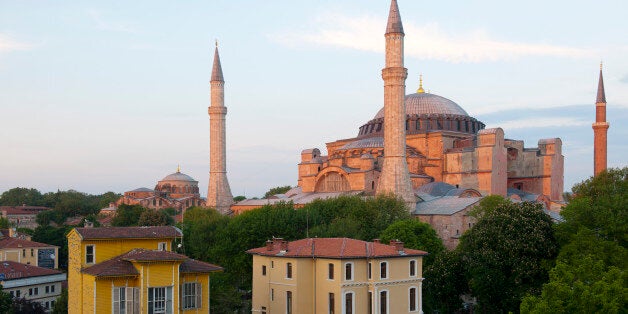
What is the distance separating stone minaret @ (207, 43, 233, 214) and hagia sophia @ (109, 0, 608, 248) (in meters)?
0.08

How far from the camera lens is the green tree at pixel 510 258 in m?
30.0

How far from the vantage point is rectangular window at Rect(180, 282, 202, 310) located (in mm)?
23159

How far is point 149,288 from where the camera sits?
2164 cm

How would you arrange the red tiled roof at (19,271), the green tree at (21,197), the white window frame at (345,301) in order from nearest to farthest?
the white window frame at (345,301) → the red tiled roof at (19,271) → the green tree at (21,197)

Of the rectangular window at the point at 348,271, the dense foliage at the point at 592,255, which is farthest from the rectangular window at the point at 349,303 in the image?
the dense foliage at the point at 592,255

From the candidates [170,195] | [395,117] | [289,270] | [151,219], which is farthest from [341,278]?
[170,195]

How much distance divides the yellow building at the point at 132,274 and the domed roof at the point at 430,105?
4061cm

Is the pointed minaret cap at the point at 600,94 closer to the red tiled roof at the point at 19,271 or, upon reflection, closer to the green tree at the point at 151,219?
the green tree at the point at 151,219

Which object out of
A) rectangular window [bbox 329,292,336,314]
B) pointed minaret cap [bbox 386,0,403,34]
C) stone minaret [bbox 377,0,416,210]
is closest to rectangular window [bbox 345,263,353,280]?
rectangular window [bbox 329,292,336,314]

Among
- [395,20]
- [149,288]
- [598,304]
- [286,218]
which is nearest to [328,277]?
[149,288]

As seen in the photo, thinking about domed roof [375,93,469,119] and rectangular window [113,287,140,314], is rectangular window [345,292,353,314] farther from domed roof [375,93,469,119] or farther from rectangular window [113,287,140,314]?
domed roof [375,93,469,119]

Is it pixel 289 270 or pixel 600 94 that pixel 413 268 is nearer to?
pixel 289 270

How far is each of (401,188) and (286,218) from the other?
9.77 m

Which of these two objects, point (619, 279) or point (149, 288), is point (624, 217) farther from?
point (149, 288)
